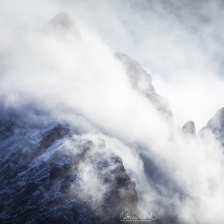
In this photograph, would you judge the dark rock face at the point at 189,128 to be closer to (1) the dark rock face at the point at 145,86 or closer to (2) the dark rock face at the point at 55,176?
(1) the dark rock face at the point at 145,86

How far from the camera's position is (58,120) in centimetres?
6550

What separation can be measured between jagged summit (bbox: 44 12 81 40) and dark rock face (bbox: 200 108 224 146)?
10356 cm

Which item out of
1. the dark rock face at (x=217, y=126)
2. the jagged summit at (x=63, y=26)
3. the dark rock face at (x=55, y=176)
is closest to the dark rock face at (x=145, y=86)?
the dark rock face at (x=217, y=126)

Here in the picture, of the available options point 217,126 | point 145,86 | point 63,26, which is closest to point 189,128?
point 217,126

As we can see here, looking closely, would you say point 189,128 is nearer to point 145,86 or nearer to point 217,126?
point 217,126

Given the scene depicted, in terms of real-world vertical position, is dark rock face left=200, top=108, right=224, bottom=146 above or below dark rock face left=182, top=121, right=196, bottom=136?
above

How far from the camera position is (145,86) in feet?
367

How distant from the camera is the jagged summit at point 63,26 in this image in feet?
327

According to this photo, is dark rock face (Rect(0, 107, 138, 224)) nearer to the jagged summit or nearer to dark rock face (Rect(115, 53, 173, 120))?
the jagged summit

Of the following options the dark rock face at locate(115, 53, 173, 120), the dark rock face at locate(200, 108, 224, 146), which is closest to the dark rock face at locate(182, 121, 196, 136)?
the dark rock face at locate(115, 53, 173, 120)

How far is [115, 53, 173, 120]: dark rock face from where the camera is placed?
363 ft

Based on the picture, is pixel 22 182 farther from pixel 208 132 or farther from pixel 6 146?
pixel 208 132

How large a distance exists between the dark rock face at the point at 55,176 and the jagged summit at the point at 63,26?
59018 mm

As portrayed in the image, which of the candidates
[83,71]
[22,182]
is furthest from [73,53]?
[22,182]
